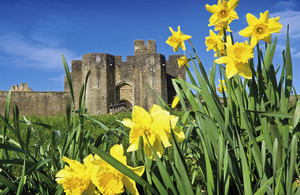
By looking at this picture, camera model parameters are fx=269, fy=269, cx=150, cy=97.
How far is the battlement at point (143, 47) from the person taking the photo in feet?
62.2

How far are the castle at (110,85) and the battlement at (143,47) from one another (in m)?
0.99

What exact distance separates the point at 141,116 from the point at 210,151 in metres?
0.28

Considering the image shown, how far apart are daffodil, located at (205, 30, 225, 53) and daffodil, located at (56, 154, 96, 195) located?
2.08 ft

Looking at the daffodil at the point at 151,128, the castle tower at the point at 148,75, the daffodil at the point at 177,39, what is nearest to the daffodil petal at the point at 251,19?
the daffodil at the point at 177,39

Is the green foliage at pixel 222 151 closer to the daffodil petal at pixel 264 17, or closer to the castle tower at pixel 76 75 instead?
the daffodil petal at pixel 264 17

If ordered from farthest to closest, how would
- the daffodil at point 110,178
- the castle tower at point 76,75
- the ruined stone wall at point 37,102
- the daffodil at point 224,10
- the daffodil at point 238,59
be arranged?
1. the castle tower at point 76,75
2. the ruined stone wall at point 37,102
3. the daffodil at point 224,10
4. the daffodil at point 238,59
5. the daffodil at point 110,178

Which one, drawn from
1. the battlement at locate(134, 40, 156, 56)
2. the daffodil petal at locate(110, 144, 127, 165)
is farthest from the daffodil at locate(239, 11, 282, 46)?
the battlement at locate(134, 40, 156, 56)

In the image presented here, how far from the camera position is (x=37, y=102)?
697 inches

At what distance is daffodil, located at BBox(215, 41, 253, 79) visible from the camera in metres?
0.76

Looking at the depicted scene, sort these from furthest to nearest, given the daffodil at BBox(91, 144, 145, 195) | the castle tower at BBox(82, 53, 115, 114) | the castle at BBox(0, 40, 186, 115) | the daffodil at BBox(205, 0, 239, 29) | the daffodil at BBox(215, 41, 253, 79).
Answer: the castle at BBox(0, 40, 186, 115) → the castle tower at BBox(82, 53, 115, 114) → the daffodil at BBox(205, 0, 239, 29) → the daffodil at BBox(215, 41, 253, 79) → the daffodil at BBox(91, 144, 145, 195)

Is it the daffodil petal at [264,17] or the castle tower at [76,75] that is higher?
the castle tower at [76,75]

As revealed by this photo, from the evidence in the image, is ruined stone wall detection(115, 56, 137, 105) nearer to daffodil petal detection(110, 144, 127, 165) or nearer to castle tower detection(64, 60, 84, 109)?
castle tower detection(64, 60, 84, 109)

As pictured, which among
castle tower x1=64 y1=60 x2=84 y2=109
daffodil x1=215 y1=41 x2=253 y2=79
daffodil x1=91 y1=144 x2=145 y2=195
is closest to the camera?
daffodil x1=91 y1=144 x2=145 y2=195

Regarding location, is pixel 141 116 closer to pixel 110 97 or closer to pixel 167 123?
pixel 167 123
